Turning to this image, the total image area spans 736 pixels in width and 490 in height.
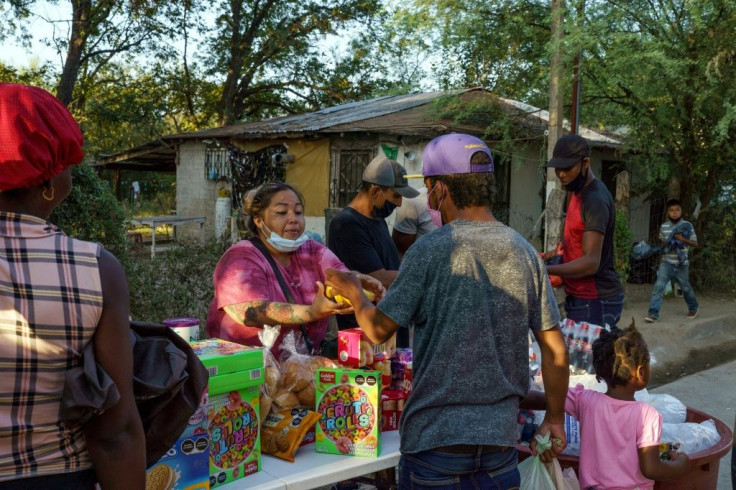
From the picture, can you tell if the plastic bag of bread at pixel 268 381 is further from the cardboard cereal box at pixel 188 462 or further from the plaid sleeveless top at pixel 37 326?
the plaid sleeveless top at pixel 37 326

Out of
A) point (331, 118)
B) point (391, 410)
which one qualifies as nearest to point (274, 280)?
point (391, 410)

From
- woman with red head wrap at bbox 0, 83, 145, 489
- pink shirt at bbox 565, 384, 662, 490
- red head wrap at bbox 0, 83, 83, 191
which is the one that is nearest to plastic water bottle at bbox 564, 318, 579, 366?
pink shirt at bbox 565, 384, 662, 490

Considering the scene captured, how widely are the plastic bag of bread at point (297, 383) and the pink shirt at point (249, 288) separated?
0.25 meters

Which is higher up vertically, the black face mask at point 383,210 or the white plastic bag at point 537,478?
the black face mask at point 383,210

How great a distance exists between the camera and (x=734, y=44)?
9.10 meters

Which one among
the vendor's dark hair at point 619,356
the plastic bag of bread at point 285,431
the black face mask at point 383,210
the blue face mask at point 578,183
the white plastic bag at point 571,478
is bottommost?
the white plastic bag at point 571,478

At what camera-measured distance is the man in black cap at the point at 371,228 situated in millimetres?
4047

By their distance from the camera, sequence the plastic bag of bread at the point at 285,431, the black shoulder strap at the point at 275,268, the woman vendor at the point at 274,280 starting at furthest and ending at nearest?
the black shoulder strap at the point at 275,268 → the woman vendor at the point at 274,280 → the plastic bag of bread at the point at 285,431

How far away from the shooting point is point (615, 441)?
274 cm

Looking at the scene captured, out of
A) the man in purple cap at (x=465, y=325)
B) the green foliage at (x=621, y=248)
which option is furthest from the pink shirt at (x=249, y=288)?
the green foliage at (x=621, y=248)

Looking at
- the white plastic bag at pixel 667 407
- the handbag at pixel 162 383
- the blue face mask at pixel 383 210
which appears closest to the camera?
the handbag at pixel 162 383

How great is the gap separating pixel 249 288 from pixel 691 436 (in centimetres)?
206

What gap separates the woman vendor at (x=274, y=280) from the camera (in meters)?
2.89

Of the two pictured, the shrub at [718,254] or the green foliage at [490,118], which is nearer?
the green foliage at [490,118]
